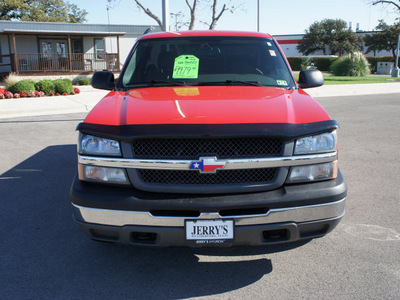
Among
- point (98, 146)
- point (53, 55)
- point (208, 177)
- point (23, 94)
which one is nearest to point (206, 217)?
point (208, 177)

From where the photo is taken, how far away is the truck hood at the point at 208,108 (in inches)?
106

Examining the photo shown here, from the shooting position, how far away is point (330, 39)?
62.6 metres

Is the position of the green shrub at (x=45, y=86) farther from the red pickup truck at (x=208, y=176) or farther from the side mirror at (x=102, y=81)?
the red pickup truck at (x=208, y=176)

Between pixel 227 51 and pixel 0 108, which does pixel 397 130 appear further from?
pixel 0 108

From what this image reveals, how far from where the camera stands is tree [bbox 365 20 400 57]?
57.8 metres

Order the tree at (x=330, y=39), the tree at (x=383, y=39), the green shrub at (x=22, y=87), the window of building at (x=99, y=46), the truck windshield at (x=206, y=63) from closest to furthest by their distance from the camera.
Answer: the truck windshield at (x=206, y=63), the green shrub at (x=22, y=87), the window of building at (x=99, y=46), the tree at (x=383, y=39), the tree at (x=330, y=39)

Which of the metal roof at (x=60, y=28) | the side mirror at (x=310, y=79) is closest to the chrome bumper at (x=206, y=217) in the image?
the side mirror at (x=310, y=79)

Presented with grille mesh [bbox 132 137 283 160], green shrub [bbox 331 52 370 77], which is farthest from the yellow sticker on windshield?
green shrub [bbox 331 52 370 77]

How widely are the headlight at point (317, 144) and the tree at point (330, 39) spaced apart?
64.0 m

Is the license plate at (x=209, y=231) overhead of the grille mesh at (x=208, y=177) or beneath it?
beneath

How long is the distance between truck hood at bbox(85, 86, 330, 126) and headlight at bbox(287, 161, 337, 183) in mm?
321

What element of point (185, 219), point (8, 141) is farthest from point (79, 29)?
point (185, 219)

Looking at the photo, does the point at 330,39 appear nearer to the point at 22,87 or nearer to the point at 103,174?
the point at 22,87

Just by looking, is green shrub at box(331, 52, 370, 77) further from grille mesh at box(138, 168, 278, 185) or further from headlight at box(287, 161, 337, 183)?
grille mesh at box(138, 168, 278, 185)
